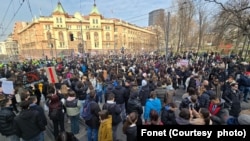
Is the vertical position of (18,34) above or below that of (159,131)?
above

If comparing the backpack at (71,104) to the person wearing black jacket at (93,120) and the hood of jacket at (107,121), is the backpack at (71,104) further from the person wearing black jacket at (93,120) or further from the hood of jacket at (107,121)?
the hood of jacket at (107,121)

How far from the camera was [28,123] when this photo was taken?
412 cm

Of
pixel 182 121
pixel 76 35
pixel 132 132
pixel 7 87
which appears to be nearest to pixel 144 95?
pixel 182 121

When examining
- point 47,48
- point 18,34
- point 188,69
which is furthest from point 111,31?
point 188,69

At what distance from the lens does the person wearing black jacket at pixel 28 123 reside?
13.3 ft

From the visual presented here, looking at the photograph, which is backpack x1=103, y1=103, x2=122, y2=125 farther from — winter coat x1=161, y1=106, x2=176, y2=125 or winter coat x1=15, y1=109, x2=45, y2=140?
winter coat x1=15, y1=109, x2=45, y2=140

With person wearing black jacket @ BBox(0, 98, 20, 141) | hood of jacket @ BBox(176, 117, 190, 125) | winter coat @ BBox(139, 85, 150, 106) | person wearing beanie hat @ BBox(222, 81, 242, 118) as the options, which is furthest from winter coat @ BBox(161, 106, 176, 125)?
person wearing black jacket @ BBox(0, 98, 20, 141)

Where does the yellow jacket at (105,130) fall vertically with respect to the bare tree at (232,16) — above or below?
below

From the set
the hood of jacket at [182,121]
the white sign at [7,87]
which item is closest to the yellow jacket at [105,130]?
the hood of jacket at [182,121]

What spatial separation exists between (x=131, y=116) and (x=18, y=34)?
124 m

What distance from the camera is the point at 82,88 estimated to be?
22.1 ft

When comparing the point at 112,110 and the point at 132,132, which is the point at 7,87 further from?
the point at 132,132

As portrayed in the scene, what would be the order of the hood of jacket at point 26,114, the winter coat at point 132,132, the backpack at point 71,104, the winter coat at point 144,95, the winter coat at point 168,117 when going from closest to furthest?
the winter coat at point 132,132 → the hood of jacket at point 26,114 → the winter coat at point 168,117 → the backpack at point 71,104 → the winter coat at point 144,95

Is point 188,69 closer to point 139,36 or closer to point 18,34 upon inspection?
point 139,36
